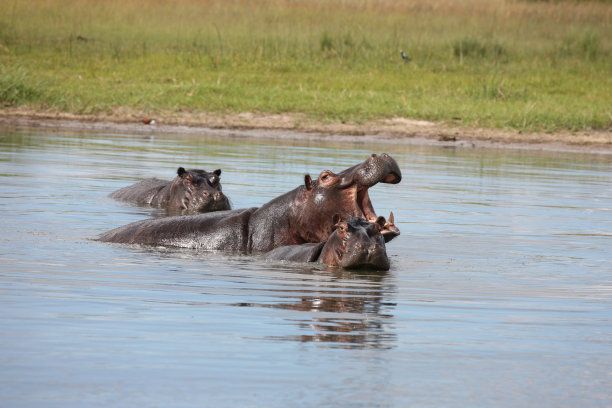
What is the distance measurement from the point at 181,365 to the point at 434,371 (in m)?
0.92

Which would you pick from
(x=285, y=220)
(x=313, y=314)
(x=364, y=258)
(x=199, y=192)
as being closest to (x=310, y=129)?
(x=199, y=192)

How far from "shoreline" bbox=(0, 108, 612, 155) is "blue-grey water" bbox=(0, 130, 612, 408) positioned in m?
7.11

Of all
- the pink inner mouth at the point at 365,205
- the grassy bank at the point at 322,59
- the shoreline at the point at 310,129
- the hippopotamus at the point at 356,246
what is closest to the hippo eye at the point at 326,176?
the pink inner mouth at the point at 365,205

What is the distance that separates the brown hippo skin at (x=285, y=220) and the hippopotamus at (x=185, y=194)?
2.00 metres

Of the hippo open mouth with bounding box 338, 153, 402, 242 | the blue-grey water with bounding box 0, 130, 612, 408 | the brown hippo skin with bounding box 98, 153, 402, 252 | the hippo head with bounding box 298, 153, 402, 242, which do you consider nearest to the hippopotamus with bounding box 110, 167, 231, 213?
the blue-grey water with bounding box 0, 130, 612, 408

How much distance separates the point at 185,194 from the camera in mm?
10781

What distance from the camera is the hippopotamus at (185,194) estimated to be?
10.5 m

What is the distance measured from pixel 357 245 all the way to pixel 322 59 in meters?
16.1

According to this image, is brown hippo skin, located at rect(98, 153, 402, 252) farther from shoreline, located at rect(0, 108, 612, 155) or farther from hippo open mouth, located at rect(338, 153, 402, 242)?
shoreline, located at rect(0, 108, 612, 155)

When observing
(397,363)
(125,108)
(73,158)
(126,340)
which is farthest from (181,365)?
(125,108)

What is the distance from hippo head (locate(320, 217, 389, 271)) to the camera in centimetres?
702

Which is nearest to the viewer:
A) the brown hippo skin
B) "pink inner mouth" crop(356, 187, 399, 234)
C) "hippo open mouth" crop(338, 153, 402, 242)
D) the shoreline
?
"hippo open mouth" crop(338, 153, 402, 242)

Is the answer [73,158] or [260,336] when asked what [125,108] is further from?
[260,336]

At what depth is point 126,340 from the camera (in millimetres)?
4602
